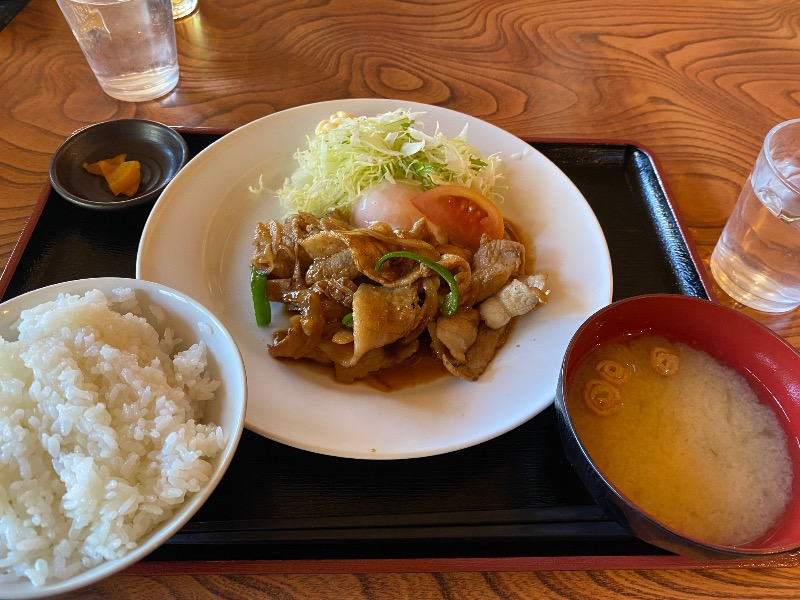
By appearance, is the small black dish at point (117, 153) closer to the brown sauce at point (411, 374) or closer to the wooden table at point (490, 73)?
the wooden table at point (490, 73)

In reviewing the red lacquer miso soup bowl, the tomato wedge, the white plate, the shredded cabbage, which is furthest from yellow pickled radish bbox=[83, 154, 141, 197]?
the red lacquer miso soup bowl

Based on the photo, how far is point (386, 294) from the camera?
7.39ft

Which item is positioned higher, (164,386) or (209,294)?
(164,386)

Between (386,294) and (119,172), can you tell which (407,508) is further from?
(119,172)

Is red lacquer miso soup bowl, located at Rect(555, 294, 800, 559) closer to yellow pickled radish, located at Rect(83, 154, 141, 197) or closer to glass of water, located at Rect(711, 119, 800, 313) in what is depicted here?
glass of water, located at Rect(711, 119, 800, 313)

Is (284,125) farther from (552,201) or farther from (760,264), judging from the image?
(760,264)

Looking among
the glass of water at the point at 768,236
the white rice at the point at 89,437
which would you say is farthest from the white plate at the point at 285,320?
the glass of water at the point at 768,236

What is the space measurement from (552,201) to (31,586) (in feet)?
8.09

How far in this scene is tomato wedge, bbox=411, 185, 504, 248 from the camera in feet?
8.59

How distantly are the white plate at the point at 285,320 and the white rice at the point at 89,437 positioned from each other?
328mm

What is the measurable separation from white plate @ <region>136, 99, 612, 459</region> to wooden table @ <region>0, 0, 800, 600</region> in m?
0.59

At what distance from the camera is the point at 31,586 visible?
1.26 metres

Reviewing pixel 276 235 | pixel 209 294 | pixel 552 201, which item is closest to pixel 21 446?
pixel 209 294

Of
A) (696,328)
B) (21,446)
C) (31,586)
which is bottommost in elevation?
(696,328)
